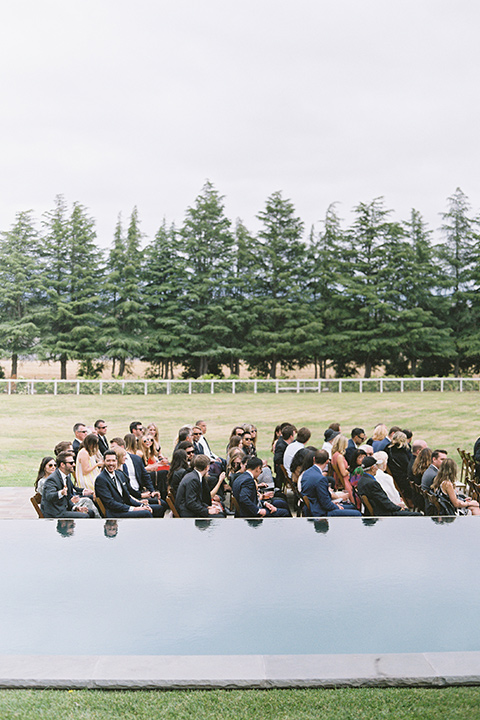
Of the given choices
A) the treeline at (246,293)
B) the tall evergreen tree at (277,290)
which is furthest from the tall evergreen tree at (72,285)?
the tall evergreen tree at (277,290)

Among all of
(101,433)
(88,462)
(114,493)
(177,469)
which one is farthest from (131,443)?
(114,493)

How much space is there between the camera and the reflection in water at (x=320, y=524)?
A: 8.15 metres

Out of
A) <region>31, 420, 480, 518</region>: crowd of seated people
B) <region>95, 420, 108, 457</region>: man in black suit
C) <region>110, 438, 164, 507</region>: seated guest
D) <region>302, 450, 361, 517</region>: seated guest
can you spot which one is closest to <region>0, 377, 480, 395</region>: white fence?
<region>95, 420, 108, 457</region>: man in black suit

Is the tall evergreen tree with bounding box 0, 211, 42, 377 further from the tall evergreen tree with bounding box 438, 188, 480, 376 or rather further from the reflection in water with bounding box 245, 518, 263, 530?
the reflection in water with bounding box 245, 518, 263, 530

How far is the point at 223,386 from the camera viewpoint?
3675 centimetres

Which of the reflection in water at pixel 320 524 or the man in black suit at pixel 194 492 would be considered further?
Answer: the man in black suit at pixel 194 492

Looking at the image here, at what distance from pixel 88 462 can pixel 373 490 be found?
13.5 ft

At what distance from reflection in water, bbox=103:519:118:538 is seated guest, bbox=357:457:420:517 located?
3.14 m

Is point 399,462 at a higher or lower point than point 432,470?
lower

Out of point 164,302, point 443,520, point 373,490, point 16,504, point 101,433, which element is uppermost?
point 164,302

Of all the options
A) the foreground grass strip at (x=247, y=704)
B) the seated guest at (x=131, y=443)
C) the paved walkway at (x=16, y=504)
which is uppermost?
the seated guest at (x=131, y=443)

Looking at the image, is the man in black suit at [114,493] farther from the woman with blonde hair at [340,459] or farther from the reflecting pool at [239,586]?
the woman with blonde hair at [340,459]

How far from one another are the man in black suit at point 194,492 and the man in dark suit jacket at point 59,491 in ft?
4.47

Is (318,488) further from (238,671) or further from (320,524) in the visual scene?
(238,671)
